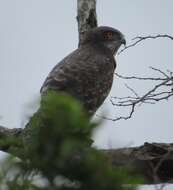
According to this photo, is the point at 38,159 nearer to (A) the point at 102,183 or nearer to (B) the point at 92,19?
(A) the point at 102,183

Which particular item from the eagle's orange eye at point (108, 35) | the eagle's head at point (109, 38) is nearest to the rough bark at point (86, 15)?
the eagle's head at point (109, 38)

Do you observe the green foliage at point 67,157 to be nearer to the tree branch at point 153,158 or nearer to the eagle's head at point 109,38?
the tree branch at point 153,158

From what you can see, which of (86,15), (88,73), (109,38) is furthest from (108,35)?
(88,73)

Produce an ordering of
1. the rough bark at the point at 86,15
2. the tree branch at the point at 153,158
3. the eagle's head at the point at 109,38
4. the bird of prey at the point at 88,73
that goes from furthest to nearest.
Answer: the eagle's head at the point at 109,38, the rough bark at the point at 86,15, the bird of prey at the point at 88,73, the tree branch at the point at 153,158

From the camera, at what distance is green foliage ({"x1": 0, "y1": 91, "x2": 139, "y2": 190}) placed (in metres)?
1.88

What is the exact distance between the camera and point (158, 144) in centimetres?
543

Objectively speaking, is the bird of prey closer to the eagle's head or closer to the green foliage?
the eagle's head

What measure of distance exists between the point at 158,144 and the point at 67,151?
12.0 feet

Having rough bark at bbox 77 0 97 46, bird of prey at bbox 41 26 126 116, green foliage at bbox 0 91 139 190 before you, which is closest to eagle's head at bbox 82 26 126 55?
bird of prey at bbox 41 26 126 116

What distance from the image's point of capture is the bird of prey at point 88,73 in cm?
712

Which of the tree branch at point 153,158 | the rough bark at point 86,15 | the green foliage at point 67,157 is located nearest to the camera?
the green foliage at point 67,157

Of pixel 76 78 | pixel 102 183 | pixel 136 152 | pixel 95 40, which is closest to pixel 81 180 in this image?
pixel 102 183

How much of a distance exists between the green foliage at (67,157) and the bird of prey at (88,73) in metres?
4.80

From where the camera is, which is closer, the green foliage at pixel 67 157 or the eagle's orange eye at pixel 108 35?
the green foliage at pixel 67 157
